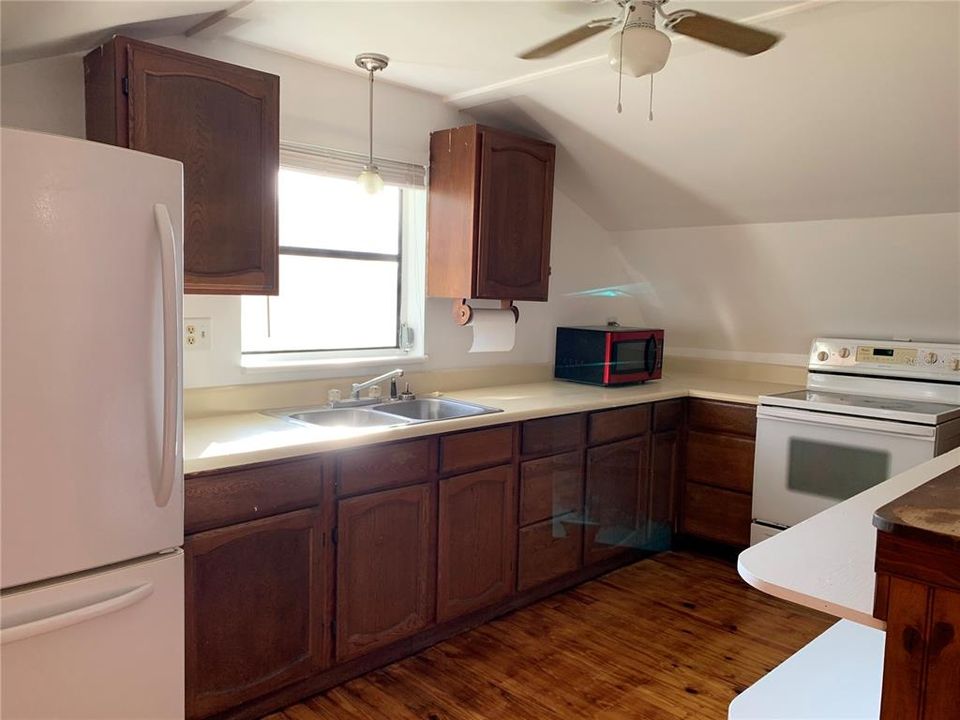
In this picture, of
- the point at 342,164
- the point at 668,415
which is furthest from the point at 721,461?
the point at 342,164

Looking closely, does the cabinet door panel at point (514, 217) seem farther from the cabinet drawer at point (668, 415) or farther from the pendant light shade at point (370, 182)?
the cabinet drawer at point (668, 415)

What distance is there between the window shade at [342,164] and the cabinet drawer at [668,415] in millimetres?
1529

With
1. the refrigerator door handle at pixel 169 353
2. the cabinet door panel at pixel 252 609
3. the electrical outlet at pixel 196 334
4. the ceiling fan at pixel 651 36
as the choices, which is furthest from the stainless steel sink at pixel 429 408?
the ceiling fan at pixel 651 36

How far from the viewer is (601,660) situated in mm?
2551

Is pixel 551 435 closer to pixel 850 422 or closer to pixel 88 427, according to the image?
pixel 850 422

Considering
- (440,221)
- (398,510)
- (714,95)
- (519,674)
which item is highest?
(714,95)

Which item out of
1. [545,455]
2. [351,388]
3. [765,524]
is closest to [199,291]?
[351,388]

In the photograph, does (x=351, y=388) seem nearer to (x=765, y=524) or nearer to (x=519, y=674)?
(x=519, y=674)

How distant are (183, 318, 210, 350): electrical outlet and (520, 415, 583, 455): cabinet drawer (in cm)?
121

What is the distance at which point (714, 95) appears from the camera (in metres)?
2.68

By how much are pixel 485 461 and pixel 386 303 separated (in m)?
0.92

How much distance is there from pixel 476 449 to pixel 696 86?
5.13ft

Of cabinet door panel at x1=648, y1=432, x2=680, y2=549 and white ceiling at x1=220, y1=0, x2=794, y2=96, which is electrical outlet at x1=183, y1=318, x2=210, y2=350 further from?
cabinet door panel at x1=648, y1=432, x2=680, y2=549

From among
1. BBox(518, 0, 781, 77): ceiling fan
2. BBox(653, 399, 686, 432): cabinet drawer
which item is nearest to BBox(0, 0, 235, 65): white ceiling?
BBox(518, 0, 781, 77): ceiling fan
